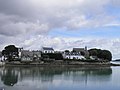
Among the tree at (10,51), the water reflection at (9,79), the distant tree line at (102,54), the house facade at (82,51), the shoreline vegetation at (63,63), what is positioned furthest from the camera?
the house facade at (82,51)

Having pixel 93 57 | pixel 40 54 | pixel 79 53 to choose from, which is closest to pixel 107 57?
pixel 93 57

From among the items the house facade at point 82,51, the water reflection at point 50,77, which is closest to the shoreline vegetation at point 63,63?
the house facade at point 82,51

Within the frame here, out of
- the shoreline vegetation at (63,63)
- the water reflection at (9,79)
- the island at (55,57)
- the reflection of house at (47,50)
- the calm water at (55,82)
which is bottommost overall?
the calm water at (55,82)

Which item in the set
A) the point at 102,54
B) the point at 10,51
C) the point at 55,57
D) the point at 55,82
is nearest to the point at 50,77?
the point at 55,82

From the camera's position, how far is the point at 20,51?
8275 centimetres

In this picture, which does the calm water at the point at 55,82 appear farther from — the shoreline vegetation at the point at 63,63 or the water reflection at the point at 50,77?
the shoreline vegetation at the point at 63,63

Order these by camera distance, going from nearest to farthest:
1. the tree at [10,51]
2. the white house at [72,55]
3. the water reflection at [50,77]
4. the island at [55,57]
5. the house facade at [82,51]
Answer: the water reflection at [50,77], the island at [55,57], the tree at [10,51], the white house at [72,55], the house facade at [82,51]

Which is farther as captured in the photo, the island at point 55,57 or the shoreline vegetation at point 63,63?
the island at point 55,57

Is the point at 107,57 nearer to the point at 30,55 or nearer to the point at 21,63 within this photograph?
the point at 30,55

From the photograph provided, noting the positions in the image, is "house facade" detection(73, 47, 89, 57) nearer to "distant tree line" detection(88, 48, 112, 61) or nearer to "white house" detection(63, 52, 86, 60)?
"distant tree line" detection(88, 48, 112, 61)

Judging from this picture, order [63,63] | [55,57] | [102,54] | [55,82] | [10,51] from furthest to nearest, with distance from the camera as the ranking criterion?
[102,54] < [10,51] < [55,57] < [63,63] < [55,82]

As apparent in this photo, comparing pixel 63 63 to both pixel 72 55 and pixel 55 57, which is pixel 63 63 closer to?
pixel 55 57

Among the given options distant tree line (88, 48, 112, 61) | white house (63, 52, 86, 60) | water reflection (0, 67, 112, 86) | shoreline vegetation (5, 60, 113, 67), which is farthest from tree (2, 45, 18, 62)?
water reflection (0, 67, 112, 86)

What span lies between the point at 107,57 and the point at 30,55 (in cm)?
2499
